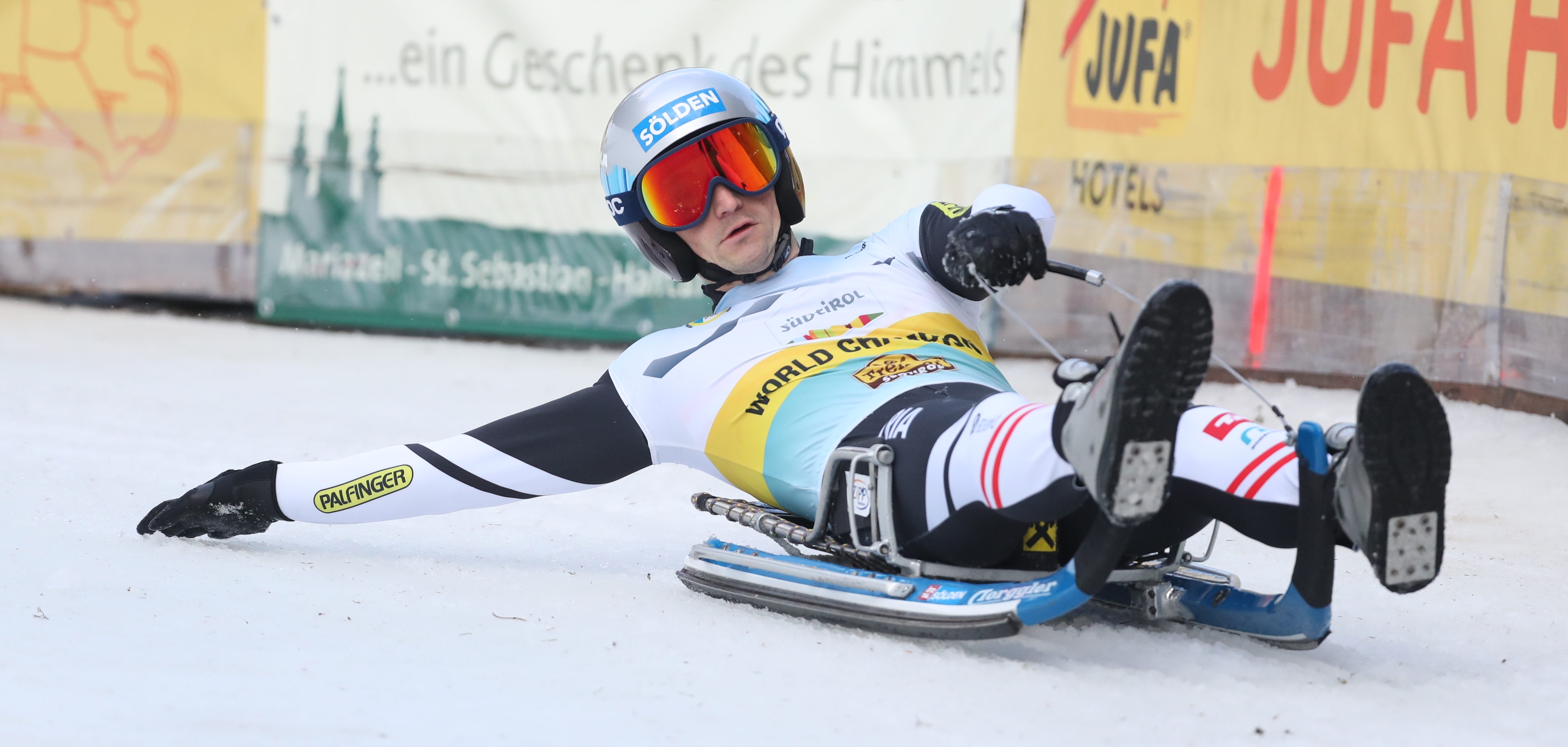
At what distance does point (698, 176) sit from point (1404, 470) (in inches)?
66.1

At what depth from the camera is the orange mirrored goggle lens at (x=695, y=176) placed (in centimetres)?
307

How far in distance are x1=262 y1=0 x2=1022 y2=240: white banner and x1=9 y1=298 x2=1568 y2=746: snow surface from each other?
3109 millimetres

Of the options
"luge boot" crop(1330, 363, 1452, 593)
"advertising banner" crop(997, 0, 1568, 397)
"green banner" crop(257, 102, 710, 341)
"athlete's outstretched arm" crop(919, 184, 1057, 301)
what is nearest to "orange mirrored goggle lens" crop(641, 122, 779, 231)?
"athlete's outstretched arm" crop(919, 184, 1057, 301)

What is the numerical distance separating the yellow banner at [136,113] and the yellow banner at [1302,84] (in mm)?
4620

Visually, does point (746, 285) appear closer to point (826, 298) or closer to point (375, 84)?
point (826, 298)

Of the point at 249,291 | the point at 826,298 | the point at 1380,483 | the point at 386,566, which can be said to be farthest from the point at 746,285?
the point at 249,291

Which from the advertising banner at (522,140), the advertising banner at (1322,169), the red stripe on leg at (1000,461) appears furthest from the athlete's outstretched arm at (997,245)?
the advertising banner at (522,140)

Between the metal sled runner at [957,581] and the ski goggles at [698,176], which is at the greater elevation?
the ski goggles at [698,176]

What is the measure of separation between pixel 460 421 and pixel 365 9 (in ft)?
11.1

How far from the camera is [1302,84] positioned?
19.3ft

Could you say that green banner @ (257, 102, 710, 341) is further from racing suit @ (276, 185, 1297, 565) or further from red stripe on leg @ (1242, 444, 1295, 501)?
red stripe on leg @ (1242, 444, 1295, 501)

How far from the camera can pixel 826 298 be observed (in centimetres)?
292

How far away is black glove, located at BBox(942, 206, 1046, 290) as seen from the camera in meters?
2.51

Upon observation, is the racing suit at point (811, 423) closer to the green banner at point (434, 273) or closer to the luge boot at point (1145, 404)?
the luge boot at point (1145, 404)
